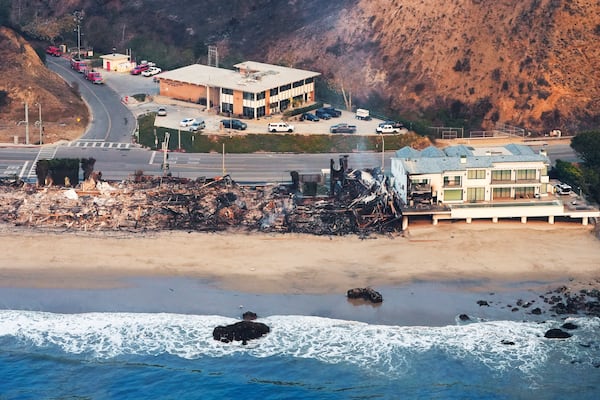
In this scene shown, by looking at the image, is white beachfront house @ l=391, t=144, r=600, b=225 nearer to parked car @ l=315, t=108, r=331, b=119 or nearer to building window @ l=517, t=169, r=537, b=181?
building window @ l=517, t=169, r=537, b=181

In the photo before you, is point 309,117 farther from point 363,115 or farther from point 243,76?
point 243,76

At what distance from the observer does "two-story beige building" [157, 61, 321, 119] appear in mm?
103938

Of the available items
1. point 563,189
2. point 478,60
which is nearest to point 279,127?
point 478,60

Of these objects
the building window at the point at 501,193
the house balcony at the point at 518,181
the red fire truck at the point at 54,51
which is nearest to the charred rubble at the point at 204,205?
the building window at the point at 501,193

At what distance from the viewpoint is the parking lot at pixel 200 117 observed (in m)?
101

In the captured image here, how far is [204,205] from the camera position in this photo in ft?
277

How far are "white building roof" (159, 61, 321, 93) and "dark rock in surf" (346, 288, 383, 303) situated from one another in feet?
117

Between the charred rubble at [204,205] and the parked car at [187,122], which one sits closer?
the charred rubble at [204,205]

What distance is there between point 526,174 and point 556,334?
19549mm

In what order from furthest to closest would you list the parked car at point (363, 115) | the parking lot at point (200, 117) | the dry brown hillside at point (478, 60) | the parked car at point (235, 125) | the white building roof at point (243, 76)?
the white building roof at point (243, 76)
the parked car at point (363, 115)
the dry brown hillside at point (478, 60)
the parking lot at point (200, 117)
the parked car at point (235, 125)

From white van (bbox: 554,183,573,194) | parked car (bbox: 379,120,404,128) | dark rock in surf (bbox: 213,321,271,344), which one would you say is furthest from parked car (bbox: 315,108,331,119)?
dark rock in surf (bbox: 213,321,271,344)

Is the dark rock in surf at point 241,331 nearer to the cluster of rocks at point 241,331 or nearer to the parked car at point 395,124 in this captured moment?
the cluster of rocks at point 241,331

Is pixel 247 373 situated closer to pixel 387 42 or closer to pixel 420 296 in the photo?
pixel 420 296

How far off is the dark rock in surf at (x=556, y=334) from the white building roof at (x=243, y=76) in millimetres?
43574
